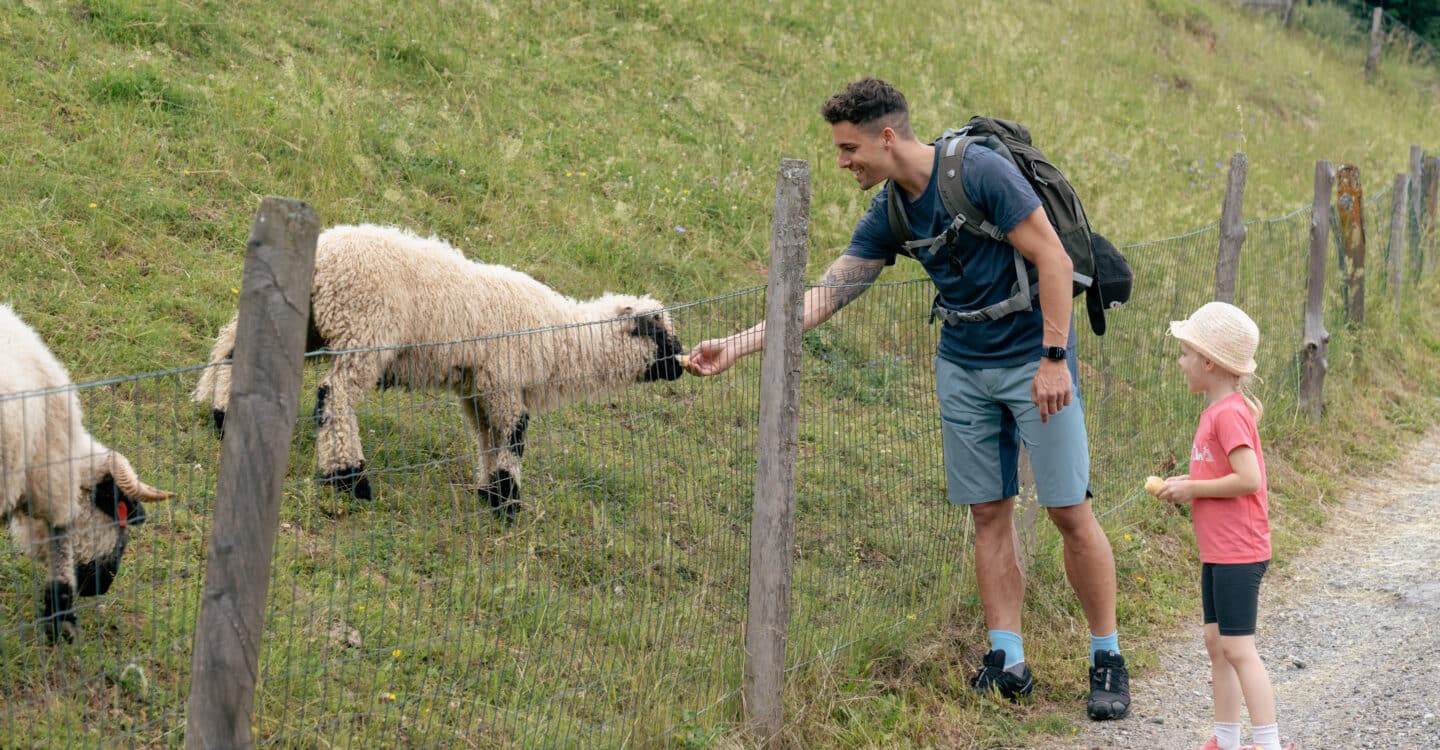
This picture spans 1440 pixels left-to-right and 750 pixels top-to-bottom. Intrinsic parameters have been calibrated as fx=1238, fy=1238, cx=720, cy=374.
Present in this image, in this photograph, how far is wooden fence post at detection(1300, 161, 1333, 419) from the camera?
9930 mm

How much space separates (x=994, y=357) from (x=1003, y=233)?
0.53 meters

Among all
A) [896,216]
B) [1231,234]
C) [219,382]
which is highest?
[1231,234]

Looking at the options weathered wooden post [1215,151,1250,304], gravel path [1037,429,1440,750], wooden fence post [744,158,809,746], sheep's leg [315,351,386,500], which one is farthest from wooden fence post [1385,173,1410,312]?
sheep's leg [315,351,386,500]

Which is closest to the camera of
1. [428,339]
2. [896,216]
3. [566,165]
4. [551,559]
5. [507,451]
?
[896,216]

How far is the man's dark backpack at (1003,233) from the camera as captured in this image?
193 inches

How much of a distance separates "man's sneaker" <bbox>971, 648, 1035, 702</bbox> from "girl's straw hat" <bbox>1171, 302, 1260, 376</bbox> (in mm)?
1640

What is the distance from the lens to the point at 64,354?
673 cm

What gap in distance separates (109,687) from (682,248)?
6406 mm

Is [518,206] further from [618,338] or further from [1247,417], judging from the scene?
[1247,417]

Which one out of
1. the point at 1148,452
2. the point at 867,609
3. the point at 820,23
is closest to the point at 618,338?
the point at 867,609

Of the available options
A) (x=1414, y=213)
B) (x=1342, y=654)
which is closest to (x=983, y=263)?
(x=1342, y=654)

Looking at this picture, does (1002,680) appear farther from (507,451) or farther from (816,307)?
(507,451)

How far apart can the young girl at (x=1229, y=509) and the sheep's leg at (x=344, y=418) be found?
3.83 meters

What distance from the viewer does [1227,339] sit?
181 inches
